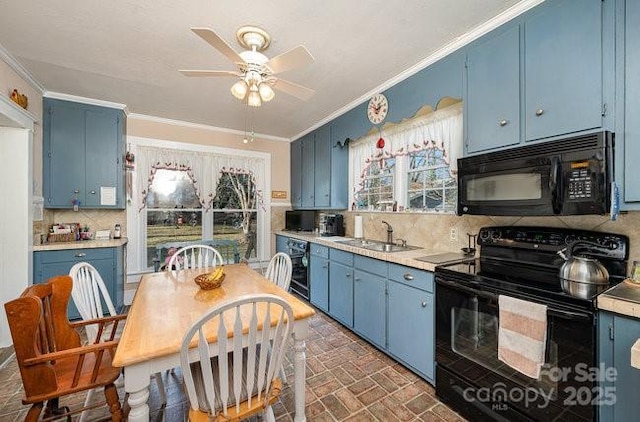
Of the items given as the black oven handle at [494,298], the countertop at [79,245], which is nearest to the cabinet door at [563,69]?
the black oven handle at [494,298]

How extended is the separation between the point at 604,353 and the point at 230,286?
6.64ft

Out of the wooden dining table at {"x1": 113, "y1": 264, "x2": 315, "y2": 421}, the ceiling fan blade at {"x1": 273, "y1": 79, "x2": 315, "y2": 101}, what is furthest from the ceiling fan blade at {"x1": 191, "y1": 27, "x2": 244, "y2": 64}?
the wooden dining table at {"x1": 113, "y1": 264, "x2": 315, "y2": 421}

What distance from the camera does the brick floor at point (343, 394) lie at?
1.69 m

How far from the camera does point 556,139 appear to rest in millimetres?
1510

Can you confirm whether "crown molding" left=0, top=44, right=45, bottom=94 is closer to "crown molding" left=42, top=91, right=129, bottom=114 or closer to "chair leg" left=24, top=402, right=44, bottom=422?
"crown molding" left=42, top=91, right=129, bottom=114

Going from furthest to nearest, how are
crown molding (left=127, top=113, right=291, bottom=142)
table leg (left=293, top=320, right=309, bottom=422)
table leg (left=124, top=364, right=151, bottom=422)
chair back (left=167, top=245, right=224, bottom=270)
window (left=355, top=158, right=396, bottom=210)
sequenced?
crown molding (left=127, top=113, right=291, bottom=142), window (left=355, top=158, right=396, bottom=210), chair back (left=167, top=245, right=224, bottom=270), table leg (left=293, top=320, right=309, bottom=422), table leg (left=124, top=364, right=151, bottom=422)

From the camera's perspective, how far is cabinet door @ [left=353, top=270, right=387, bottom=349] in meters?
2.34

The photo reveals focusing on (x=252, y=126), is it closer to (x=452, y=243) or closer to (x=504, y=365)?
(x=452, y=243)

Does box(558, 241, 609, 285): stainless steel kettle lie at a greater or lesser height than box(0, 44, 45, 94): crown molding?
lesser

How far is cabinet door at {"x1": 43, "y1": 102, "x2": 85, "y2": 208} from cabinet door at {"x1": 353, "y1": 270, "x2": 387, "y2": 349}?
3.42 meters

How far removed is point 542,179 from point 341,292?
2.03m

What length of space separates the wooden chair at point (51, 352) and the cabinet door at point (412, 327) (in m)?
1.85

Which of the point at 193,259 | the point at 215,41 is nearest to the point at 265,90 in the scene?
the point at 215,41

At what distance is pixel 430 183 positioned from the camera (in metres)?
2.67
